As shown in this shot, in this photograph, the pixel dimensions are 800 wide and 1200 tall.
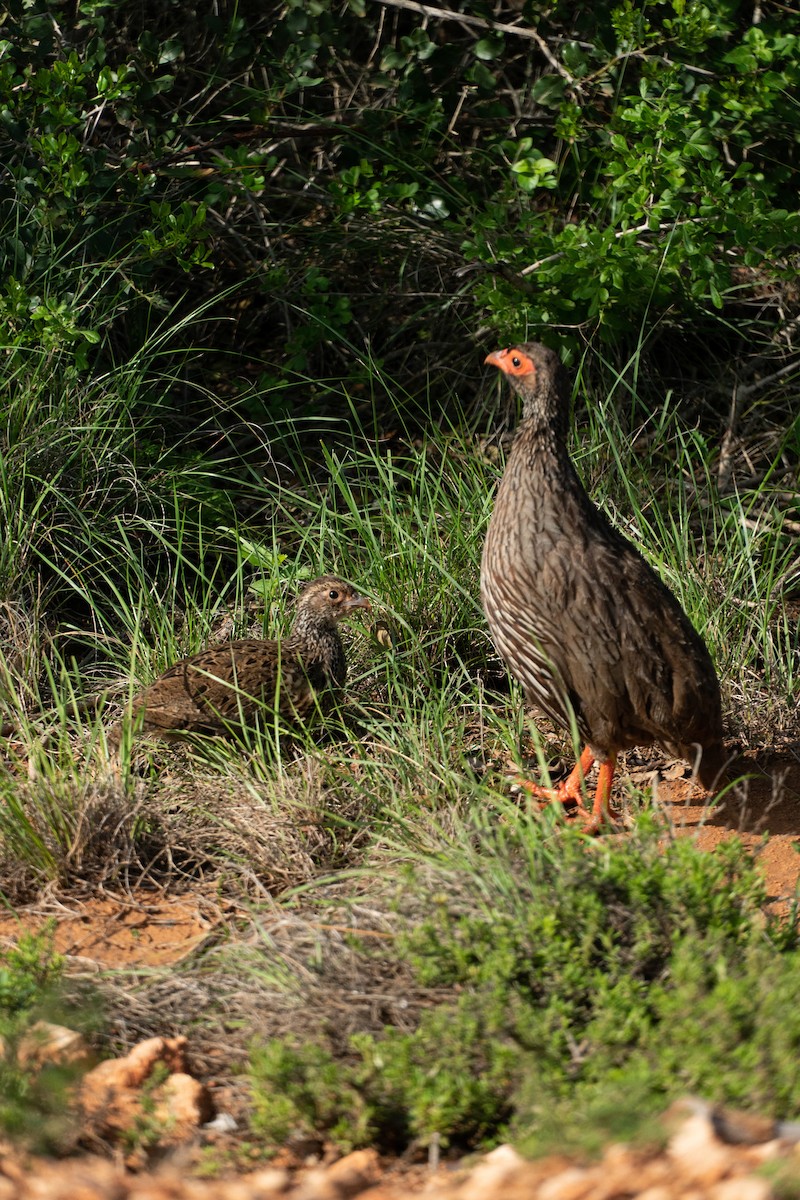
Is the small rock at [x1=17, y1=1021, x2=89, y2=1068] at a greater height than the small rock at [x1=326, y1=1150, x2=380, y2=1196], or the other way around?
the small rock at [x1=326, y1=1150, x2=380, y2=1196]

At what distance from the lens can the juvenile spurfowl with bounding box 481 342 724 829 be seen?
5.16 meters

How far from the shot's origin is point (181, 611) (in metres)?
6.55

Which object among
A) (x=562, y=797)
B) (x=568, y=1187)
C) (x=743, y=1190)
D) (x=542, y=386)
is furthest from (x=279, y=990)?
(x=542, y=386)

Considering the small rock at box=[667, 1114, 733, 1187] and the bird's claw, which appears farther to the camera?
the bird's claw

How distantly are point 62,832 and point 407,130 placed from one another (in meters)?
4.74

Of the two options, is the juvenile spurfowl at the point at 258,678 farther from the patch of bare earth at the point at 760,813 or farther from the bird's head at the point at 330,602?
the patch of bare earth at the point at 760,813

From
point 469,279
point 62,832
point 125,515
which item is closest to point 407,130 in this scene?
point 469,279

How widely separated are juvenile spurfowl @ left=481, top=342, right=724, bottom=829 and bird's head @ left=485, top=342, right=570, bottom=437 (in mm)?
79

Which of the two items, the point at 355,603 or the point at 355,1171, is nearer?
the point at 355,1171

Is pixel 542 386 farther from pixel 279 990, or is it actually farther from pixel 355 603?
pixel 279 990

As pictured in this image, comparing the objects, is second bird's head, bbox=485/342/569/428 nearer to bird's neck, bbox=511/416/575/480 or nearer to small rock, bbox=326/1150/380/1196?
bird's neck, bbox=511/416/575/480

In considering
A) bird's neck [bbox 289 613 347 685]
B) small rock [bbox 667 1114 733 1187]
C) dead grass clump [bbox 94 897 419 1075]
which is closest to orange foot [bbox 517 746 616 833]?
bird's neck [bbox 289 613 347 685]

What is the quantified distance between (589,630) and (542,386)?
983mm

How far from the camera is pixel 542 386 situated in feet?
18.0
